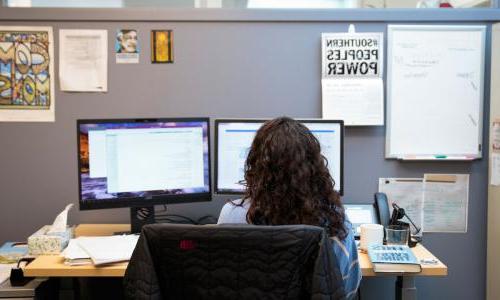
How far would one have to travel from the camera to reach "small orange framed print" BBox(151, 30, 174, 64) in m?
2.28

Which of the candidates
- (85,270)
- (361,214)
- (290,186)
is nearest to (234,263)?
(290,186)

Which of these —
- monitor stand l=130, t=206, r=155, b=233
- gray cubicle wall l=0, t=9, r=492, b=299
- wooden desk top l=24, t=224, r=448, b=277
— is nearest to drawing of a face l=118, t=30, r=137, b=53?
gray cubicle wall l=0, t=9, r=492, b=299

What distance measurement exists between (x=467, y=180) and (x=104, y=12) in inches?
69.9

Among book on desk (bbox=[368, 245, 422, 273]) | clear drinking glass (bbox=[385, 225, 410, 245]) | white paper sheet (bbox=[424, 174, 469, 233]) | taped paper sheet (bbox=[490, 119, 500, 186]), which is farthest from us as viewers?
white paper sheet (bbox=[424, 174, 469, 233])

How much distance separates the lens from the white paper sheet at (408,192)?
7.63 ft

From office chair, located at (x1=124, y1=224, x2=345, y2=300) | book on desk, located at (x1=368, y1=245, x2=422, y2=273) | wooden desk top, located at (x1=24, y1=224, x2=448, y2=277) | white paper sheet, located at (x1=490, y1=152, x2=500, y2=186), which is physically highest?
white paper sheet, located at (x1=490, y1=152, x2=500, y2=186)

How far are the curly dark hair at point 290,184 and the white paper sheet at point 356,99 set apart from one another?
866 mm

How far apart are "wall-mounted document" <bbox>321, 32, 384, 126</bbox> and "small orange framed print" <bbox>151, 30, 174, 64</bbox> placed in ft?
2.21

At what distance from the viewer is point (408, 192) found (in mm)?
2326

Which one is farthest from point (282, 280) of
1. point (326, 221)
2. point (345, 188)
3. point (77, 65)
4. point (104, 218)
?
point (77, 65)

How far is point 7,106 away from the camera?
228 centimetres

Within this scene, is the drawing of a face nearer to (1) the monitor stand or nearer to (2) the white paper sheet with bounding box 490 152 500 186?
(1) the monitor stand

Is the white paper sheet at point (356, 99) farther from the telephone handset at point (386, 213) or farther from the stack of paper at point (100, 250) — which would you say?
the stack of paper at point (100, 250)

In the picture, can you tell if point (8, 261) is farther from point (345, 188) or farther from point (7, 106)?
point (345, 188)
